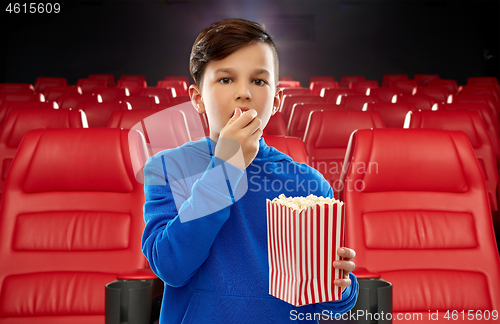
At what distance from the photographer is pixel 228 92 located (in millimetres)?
660

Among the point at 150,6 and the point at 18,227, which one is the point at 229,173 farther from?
the point at 150,6

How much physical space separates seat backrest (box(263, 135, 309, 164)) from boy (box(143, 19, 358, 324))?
32.3 inches

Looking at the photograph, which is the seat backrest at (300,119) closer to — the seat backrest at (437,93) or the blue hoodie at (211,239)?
the blue hoodie at (211,239)

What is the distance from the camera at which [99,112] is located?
3557mm

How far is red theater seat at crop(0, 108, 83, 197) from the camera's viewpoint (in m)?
2.17

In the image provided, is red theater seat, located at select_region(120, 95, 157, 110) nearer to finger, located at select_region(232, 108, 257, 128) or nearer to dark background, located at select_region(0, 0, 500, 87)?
finger, located at select_region(232, 108, 257, 128)

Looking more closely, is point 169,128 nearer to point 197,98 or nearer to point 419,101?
point 197,98

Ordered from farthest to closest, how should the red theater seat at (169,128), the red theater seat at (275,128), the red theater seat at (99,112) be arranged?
the red theater seat at (99,112) < the red theater seat at (275,128) < the red theater seat at (169,128)

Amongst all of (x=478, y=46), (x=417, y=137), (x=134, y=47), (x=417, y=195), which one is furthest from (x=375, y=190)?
(x=478, y=46)

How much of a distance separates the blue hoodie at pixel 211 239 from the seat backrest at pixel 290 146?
805 millimetres

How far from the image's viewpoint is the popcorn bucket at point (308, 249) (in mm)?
569

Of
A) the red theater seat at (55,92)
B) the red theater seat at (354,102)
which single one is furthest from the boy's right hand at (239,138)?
the red theater seat at (55,92)

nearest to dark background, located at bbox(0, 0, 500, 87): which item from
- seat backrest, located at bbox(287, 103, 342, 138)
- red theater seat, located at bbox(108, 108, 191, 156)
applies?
seat backrest, located at bbox(287, 103, 342, 138)

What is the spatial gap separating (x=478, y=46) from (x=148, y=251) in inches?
554
